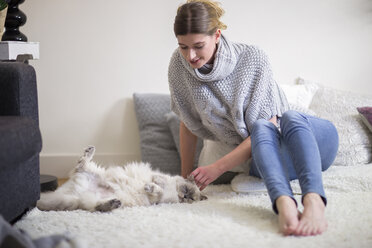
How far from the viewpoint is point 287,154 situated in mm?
1761

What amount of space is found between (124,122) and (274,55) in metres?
1.12

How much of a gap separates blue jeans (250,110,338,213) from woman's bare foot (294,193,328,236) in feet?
0.12

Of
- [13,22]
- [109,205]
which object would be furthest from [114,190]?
[13,22]

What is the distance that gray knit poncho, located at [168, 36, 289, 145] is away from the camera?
1.87 m

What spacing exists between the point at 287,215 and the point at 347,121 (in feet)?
4.41

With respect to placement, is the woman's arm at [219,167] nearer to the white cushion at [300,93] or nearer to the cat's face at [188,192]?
the cat's face at [188,192]

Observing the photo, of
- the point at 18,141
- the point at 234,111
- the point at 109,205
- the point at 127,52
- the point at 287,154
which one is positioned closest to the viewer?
the point at 18,141

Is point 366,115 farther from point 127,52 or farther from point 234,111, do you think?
point 127,52

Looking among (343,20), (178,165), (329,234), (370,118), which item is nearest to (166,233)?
(329,234)

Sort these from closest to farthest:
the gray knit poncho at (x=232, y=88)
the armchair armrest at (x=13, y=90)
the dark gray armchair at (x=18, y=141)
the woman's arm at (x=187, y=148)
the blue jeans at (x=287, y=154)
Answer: the dark gray armchair at (x=18, y=141) < the blue jeans at (x=287, y=154) < the armchair armrest at (x=13, y=90) < the gray knit poncho at (x=232, y=88) < the woman's arm at (x=187, y=148)

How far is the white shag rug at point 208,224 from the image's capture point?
1.27 metres

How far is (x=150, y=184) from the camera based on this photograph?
175cm

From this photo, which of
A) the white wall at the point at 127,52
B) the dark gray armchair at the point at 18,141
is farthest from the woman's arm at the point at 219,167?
the white wall at the point at 127,52

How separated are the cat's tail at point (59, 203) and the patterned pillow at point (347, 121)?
1450 mm
